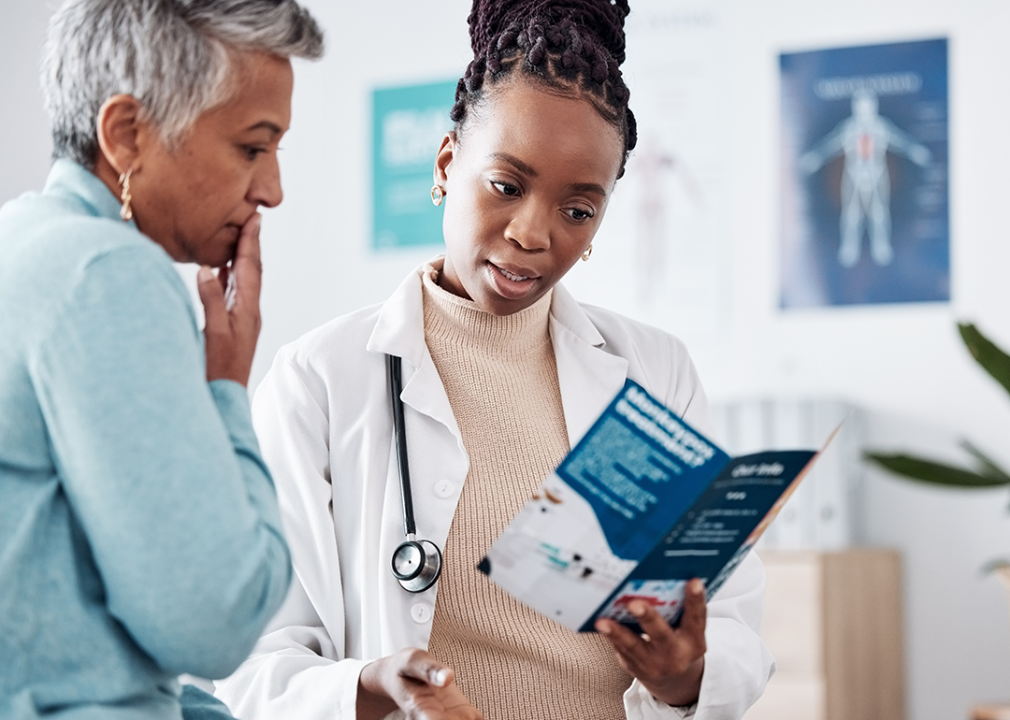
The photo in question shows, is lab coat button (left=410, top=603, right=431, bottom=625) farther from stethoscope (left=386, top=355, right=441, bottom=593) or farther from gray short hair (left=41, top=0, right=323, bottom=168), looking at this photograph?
gray short hair (left=41, top=0, right=323, bottom=168)

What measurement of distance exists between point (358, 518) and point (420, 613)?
0.13 meters

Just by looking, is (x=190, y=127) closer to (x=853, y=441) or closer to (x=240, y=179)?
(x=240, y=179)

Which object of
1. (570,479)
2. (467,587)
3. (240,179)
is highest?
(240,179)

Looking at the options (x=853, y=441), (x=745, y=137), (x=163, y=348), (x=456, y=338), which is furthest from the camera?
(x=745, y=137)

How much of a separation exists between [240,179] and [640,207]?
3.06 meters

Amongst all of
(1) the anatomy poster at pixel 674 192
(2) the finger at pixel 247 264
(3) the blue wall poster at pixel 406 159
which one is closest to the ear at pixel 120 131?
(2) the finger at pixel 247 264

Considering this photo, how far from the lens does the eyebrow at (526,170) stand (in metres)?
1.32

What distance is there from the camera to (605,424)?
37.3 inches

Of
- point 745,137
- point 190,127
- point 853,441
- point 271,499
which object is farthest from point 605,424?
point 745,137

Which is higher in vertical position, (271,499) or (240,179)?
(240,179)

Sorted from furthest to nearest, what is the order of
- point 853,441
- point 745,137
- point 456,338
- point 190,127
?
point 745,137
point 853,441
point 456,338
point 190,127

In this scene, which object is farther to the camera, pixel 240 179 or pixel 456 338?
pixel 456 338

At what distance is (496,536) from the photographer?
52.5 inches

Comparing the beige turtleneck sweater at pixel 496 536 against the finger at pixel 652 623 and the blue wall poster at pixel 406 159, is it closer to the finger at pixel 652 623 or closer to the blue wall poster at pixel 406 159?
the finger at pixel 652 623
